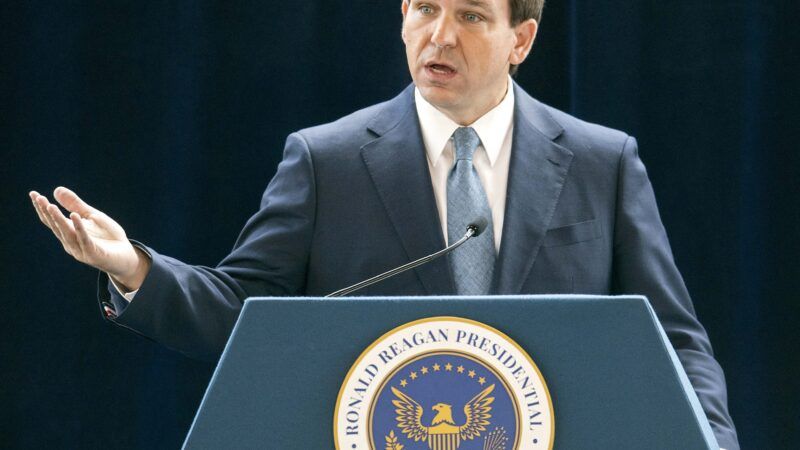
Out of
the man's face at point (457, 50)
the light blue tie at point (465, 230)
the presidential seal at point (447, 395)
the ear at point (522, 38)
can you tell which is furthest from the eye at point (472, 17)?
the presidential seal at point (447, 395)

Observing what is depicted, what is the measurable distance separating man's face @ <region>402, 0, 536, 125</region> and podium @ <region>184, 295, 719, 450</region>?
2.72ft

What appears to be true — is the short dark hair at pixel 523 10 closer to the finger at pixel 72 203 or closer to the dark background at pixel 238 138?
the dark background at pixel 238 138

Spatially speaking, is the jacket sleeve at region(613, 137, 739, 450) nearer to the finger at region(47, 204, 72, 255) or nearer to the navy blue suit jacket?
the navy blue suit jacket

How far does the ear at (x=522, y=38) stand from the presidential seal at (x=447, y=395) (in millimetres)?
1013

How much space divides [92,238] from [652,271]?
90 cm

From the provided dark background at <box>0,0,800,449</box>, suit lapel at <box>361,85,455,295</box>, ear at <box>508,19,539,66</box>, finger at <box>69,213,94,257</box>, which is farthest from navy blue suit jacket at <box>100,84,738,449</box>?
dark background at <box>0,0,800,449</box>

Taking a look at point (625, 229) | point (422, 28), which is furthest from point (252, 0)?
point (625, 229)

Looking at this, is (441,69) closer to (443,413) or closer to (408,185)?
(408,185)

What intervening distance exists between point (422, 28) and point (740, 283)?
1.22 metres

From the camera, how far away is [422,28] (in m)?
1.93

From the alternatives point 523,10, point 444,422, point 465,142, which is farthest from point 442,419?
point 523,10

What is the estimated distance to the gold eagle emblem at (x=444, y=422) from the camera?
1143mm

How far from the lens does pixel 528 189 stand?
193 cm

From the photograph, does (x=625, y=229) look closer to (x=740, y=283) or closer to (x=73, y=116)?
(x=740, y=283)
